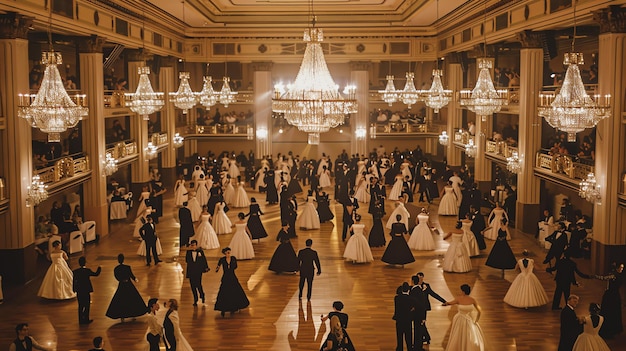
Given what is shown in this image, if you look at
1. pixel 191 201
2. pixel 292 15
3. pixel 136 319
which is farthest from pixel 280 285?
pixel 292 15

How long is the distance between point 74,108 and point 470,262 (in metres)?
11.0

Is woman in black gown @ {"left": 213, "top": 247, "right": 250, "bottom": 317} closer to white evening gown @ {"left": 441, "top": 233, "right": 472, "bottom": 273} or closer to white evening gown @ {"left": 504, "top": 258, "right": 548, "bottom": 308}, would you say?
white evening gown @ {"left": 504, "top": 258, "right": 548, "bottom": 308}

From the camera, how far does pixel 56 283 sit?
54.6 feet

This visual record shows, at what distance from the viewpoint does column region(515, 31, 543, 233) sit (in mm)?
23000

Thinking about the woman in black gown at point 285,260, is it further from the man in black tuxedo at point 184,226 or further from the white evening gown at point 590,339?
the white evening gown at point 590,339

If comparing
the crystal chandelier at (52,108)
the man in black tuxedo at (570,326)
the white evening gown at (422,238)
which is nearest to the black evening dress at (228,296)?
the crystal chandelier at (52,108)

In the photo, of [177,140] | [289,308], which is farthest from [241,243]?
[177,140]

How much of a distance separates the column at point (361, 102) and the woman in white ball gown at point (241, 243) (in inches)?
759

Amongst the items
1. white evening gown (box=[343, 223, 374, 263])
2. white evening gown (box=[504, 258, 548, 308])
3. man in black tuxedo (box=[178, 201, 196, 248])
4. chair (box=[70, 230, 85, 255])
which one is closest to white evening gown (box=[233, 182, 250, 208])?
man in black tuxedo (box=[178, 201, 196, 248])

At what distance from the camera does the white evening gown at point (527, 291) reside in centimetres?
1567

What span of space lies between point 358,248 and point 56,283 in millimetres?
7935

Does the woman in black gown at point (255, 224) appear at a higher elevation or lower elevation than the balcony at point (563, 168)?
lower

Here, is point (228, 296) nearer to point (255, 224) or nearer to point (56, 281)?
point (56, 281)

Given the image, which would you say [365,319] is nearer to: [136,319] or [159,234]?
[136,319]
